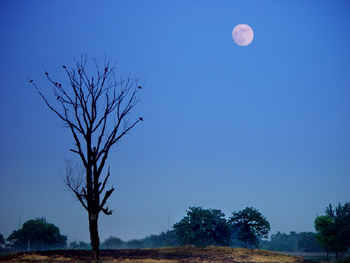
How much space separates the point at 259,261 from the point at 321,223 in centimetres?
2229

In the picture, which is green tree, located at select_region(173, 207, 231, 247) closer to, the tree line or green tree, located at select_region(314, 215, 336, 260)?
the tree line

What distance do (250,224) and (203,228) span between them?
24.3ft

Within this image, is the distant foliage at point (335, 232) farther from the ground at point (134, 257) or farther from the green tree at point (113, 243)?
the green tree at point (113, 243)

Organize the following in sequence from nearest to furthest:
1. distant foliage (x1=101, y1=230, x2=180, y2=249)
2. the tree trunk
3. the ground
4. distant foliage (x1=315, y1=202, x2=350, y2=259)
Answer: the tree trunk < the ground < distant foliage (x1=315, y1=202, x2=350, y2=259) < distant foliage (x1=101, y1=230, x2=180, y2=249)

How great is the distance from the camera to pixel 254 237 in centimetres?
5259

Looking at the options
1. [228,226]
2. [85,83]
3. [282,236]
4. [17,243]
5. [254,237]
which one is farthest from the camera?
[282,236]

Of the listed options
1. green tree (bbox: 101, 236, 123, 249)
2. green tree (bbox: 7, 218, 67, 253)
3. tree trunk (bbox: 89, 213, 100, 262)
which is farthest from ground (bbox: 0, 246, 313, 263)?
green tree (bbox: 101, 236, 123, 249)

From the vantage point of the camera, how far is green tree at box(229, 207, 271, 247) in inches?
2026

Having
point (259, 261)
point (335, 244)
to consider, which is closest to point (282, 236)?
point (335, 244)

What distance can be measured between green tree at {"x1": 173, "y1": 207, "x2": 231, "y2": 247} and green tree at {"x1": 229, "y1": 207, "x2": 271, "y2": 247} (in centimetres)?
322

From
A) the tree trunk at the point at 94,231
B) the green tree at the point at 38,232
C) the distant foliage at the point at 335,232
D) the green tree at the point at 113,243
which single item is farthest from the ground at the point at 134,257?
the green tree at the point at 113,243

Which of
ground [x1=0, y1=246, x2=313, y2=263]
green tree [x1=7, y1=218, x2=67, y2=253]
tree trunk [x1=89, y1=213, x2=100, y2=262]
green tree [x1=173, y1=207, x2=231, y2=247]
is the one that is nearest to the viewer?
tree trunk [x1=89, y1=213, x2=100, y2=262]

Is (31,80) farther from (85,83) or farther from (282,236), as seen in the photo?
(282,236)

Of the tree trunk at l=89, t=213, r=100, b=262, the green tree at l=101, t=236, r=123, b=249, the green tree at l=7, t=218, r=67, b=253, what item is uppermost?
the tree trunk at l=89, t=213, r=100, b=262
